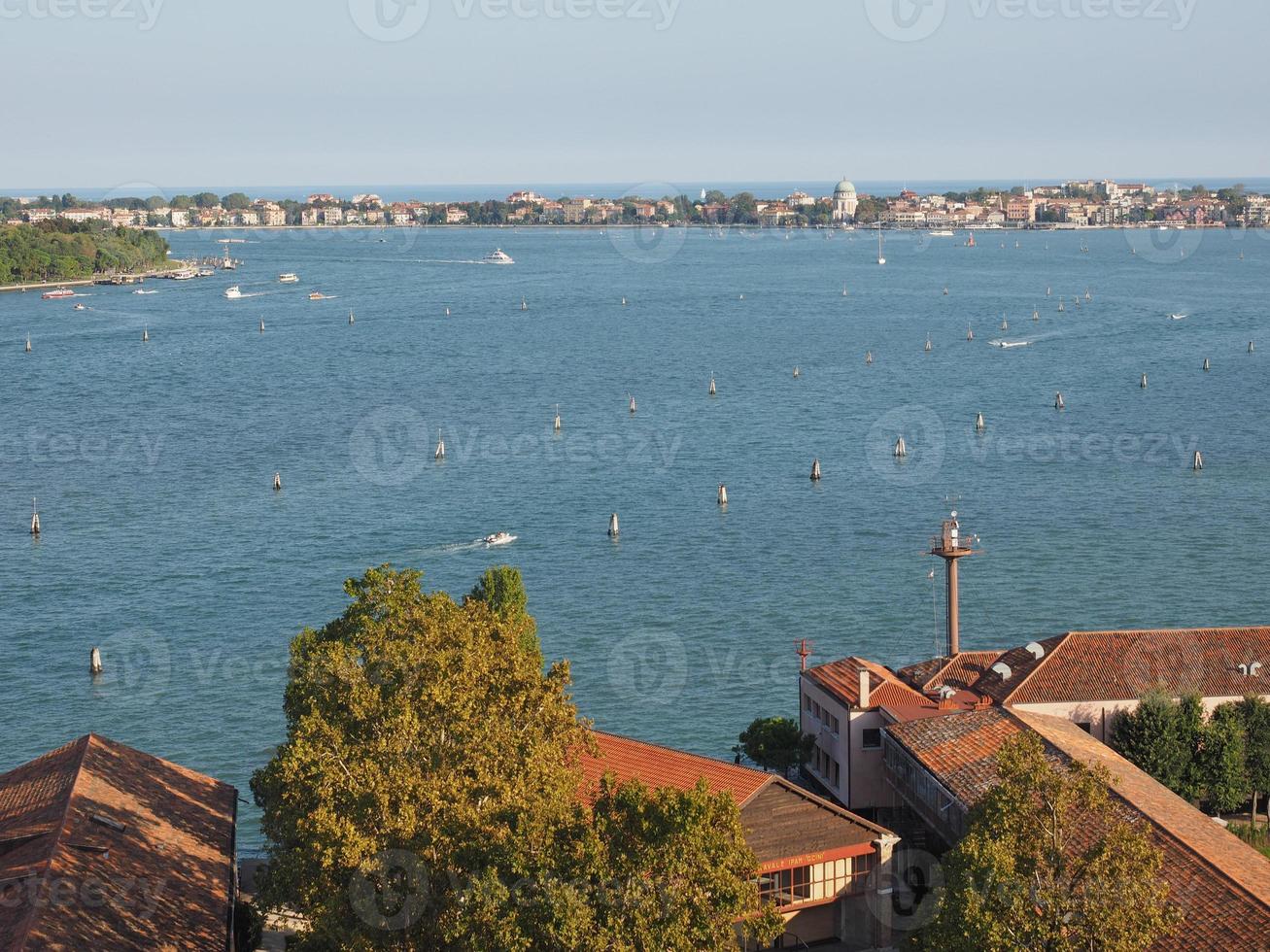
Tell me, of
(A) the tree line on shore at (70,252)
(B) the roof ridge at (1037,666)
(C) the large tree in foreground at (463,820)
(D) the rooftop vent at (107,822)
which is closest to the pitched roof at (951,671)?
(B) the roof ridge at (1037,666)

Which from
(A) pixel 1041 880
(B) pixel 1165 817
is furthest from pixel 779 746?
(A) pixel 1041 880

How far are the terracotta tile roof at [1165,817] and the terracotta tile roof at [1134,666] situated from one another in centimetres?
128

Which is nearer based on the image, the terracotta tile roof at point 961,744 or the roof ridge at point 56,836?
the roof ridge at point 56,836

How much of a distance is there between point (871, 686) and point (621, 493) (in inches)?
1047

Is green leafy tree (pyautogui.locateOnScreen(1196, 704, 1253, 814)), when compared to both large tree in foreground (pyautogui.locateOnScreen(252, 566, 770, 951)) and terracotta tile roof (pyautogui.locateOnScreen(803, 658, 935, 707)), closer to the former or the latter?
terracotta tile roof (pyautogui.locateOnScreen(803, 658, 935, 707))

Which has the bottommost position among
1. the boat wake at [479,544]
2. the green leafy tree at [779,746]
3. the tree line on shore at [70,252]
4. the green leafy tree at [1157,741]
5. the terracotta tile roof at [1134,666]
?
the boat wake at [479,544]

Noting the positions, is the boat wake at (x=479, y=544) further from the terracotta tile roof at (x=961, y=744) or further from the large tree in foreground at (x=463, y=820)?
the large tree in foreground at (x=463, y=820)

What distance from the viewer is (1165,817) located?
61.6 ft

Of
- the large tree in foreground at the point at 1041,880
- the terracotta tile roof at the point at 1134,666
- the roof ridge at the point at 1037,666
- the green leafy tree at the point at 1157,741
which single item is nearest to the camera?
the large tree in foreground at the point at 1041,880

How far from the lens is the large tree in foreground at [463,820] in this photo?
1379cm

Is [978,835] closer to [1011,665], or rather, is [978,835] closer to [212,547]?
Result: [1011,665]

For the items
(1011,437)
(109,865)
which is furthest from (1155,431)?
(109,865)

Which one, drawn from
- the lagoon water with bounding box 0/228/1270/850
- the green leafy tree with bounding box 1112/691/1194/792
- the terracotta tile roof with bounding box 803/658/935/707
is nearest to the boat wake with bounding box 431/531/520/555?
the lagoon water with bounding box 0/228/1270/850

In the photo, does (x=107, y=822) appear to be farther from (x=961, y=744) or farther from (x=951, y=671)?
(x=951, y=671)
